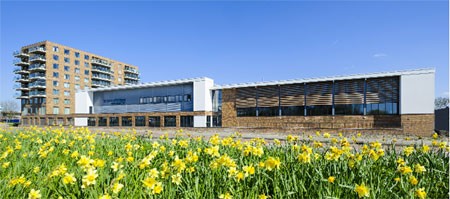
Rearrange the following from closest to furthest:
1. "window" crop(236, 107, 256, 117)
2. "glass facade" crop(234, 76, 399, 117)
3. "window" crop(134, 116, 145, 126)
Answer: "glass facade" crop(234, 76, 399, 117)
"window" crop(236, 107, 256, 117)
"window" crop(134, 116, 145, 126)

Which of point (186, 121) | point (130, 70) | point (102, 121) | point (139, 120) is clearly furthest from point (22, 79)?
point (186, 121)

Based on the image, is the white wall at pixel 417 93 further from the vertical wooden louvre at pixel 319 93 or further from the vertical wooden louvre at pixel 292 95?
the vertical wooden louvre at pixel 292 95

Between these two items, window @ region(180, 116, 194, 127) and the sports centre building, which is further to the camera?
window @ region(180, 116, 194, 127)

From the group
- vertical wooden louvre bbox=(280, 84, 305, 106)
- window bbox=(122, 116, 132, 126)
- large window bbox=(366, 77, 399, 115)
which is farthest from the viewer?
window bbox=(122, 116, 132, 126)

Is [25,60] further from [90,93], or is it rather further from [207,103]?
[207,103]

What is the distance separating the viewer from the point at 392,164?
374cm

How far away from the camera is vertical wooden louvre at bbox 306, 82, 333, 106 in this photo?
2759cm

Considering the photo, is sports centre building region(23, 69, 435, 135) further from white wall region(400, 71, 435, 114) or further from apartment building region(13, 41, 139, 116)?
apartment building region(13, 41, 139, 116)

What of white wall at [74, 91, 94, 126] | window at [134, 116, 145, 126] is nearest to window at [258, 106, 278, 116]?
window at [134, 116, 145, 126]

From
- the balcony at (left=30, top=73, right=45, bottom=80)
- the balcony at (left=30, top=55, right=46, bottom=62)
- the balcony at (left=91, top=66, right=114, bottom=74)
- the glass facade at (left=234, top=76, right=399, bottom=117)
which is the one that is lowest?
the glass facade at (left=234, top=76, right=399, bottom=117)

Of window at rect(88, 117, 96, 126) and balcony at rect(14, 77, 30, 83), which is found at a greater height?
balcony at rect(14, 77, 30, 83)

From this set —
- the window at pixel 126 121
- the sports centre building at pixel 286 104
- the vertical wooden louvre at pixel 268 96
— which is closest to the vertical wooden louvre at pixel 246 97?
the sports centre building at pixel 286 104

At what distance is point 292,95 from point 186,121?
648 inches

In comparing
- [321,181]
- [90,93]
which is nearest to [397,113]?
[321,181]
